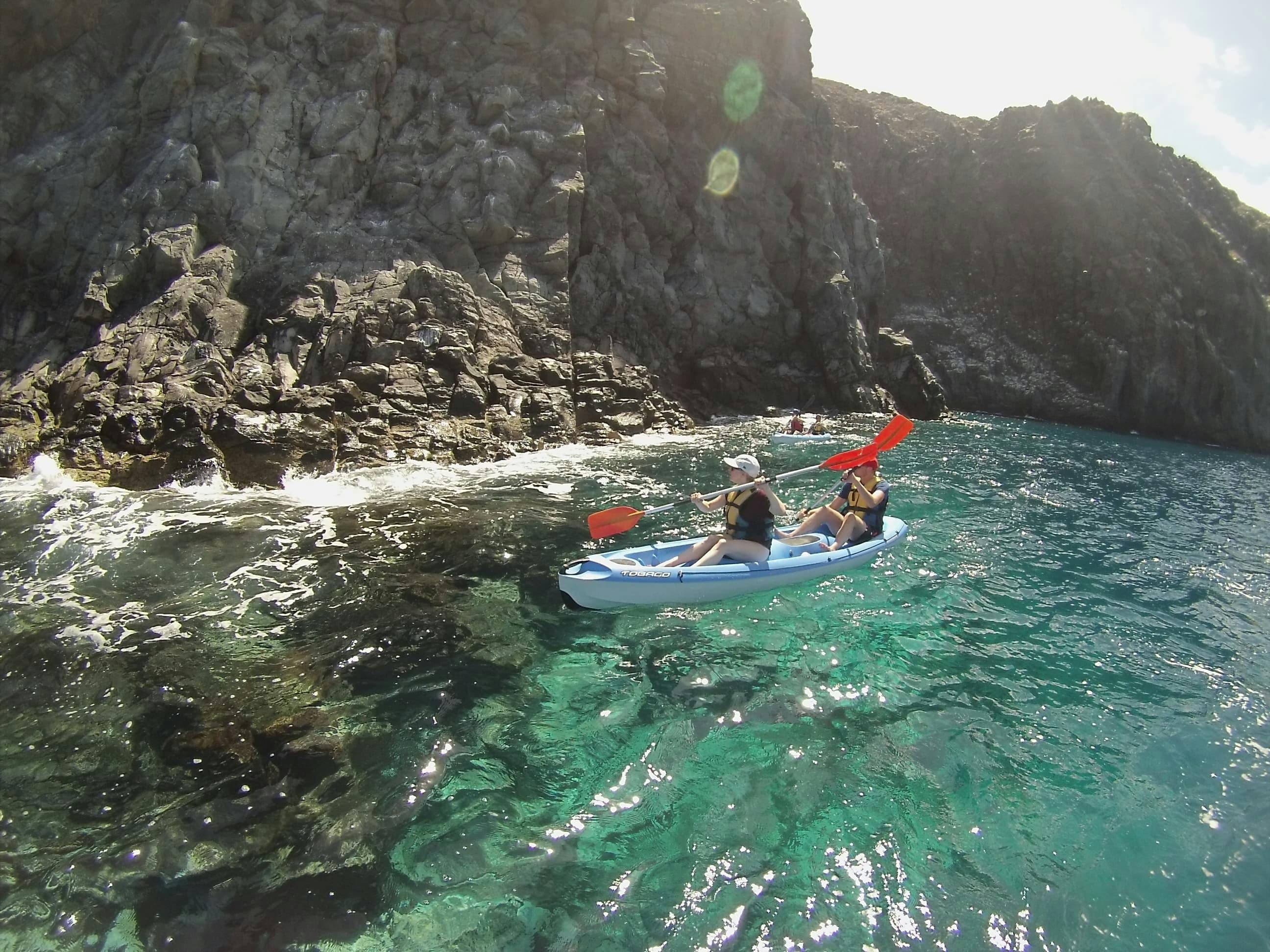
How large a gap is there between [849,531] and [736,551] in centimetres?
237

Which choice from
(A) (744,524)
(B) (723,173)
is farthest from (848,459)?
(B) (723,173)

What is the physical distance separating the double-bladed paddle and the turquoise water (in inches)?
47.9

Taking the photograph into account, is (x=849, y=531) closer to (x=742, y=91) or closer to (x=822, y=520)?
(x=822, y=520)

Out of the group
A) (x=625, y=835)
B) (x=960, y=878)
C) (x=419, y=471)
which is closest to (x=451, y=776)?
(x=625, y=835)

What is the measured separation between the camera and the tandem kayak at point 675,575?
834 cm

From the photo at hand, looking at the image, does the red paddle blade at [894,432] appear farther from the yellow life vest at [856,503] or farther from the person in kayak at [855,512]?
the yellow life vest at [856,503]

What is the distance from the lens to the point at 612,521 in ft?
32.2

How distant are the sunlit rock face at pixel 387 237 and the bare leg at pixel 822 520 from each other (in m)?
10.2

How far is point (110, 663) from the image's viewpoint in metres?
6.86

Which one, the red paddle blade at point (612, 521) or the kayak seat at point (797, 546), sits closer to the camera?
the red paddle blade at point (612, 521)

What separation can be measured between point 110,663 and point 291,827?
3.60m

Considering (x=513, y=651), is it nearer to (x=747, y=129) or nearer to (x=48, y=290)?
(x=48, y=290)

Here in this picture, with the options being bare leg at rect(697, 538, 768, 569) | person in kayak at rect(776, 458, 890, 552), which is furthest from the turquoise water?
person in kayak at rect(776, 458, 890, 552)

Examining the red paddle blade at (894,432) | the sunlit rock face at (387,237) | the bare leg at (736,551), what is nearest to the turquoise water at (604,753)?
the bare leg at (736,551)
